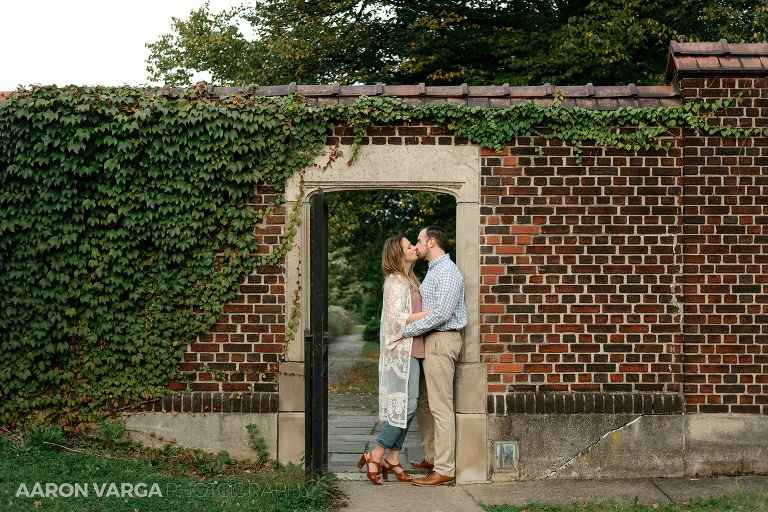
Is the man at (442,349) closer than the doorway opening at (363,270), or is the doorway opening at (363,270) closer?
the man at (442,349)

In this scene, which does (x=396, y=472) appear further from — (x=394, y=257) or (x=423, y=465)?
(x=394, y=257)

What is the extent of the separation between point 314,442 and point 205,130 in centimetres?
284

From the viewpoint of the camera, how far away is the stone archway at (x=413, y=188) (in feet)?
18.0

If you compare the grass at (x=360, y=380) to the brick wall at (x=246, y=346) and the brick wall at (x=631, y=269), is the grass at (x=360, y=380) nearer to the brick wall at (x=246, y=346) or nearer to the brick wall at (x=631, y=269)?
the brick wall at (x=246, y=346)

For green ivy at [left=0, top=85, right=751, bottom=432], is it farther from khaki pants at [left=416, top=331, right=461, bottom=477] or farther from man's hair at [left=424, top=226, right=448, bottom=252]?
khaki pants at [left=416, top=331, right=461, bottom=477]

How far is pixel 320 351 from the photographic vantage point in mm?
4930

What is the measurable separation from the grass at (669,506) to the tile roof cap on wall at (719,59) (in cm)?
352

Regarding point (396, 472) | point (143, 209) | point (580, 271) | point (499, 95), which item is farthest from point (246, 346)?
point (499, 95)

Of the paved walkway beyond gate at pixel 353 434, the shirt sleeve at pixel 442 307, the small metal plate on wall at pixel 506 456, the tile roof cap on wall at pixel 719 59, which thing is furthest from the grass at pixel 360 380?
the tile roof cap on wall at pixel 719 59

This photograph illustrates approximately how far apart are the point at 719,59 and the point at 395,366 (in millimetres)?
3928

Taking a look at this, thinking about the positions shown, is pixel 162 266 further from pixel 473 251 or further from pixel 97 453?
pixel 473 251

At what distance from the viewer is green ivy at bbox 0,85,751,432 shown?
17.7 ft

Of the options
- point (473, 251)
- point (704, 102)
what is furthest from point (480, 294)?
point (704, 102)

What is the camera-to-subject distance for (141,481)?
15.6ft
